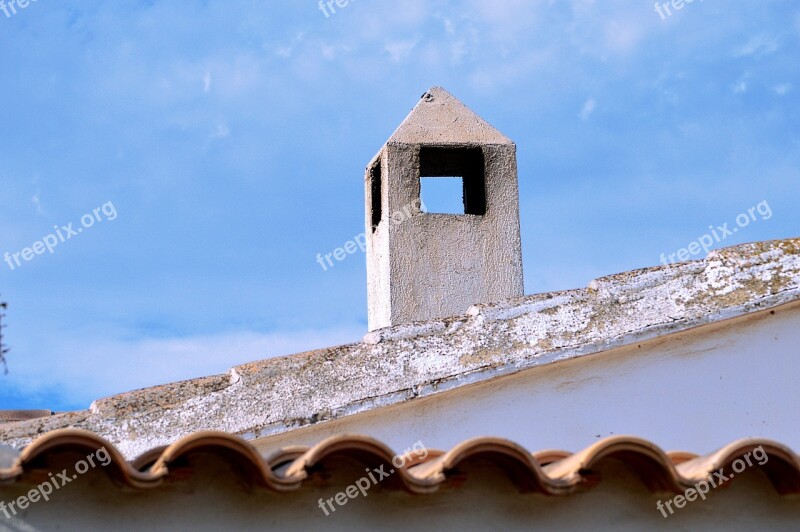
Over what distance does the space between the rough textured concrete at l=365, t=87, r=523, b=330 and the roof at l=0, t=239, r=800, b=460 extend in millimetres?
1905

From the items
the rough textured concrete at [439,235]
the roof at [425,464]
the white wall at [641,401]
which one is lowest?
the roof at [425,464]

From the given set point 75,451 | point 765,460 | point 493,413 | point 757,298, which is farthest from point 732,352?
point 75,451

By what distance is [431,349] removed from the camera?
524 centimetres

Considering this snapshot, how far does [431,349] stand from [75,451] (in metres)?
2.33

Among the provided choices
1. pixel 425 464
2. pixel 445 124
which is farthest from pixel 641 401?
pixel 445 124

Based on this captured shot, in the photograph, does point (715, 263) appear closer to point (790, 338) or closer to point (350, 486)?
point (790, 338)

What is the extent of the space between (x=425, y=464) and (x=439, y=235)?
3.98m

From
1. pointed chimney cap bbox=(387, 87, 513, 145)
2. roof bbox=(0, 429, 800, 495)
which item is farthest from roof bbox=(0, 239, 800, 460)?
pointed chimney cap bbox=(387, 87, 513, 145)

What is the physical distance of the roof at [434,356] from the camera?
4992mm

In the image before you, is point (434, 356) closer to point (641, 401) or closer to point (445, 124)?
point (641, 401)

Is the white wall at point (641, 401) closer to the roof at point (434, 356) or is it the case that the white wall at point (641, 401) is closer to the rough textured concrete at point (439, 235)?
the roof at point (434, 356)

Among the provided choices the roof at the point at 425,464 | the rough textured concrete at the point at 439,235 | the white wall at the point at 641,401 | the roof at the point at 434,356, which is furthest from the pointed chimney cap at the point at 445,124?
the roof at the point at 425,464

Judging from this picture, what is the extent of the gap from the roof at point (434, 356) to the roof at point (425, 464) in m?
1.40

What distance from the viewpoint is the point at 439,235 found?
7.55 metres
